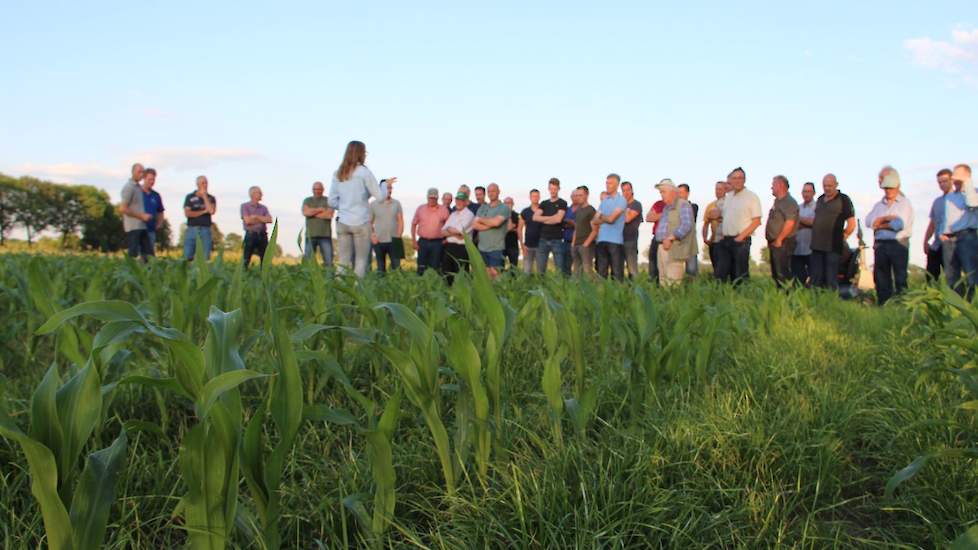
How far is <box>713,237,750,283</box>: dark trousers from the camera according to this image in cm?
968

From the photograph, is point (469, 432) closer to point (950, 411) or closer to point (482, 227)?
point (950, 411)

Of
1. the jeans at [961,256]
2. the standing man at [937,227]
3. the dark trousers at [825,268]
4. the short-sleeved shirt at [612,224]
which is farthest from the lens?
the short-sleeved shirt at [612,224]

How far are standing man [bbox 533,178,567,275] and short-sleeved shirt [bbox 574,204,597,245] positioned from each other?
1.14ft

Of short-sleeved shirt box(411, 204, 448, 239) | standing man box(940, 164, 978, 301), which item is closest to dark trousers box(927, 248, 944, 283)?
standing man box(940, 164, 978, 301)

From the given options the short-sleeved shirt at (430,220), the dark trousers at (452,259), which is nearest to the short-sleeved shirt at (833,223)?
the dark trousers at (452,259)

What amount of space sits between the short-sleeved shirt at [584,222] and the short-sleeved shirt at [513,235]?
288cm

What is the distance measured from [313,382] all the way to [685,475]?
163 cm

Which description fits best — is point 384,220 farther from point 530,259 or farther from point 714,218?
point 714,218

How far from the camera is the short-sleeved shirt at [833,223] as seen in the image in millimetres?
9500

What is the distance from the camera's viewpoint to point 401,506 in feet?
6.97

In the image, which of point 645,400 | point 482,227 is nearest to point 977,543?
point 645,400

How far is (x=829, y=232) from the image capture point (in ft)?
31.2

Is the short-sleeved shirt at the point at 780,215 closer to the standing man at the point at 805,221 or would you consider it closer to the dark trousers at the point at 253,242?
the standing man at the point at 805,221

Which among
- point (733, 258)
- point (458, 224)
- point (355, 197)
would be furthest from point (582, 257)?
point (355, 197)
